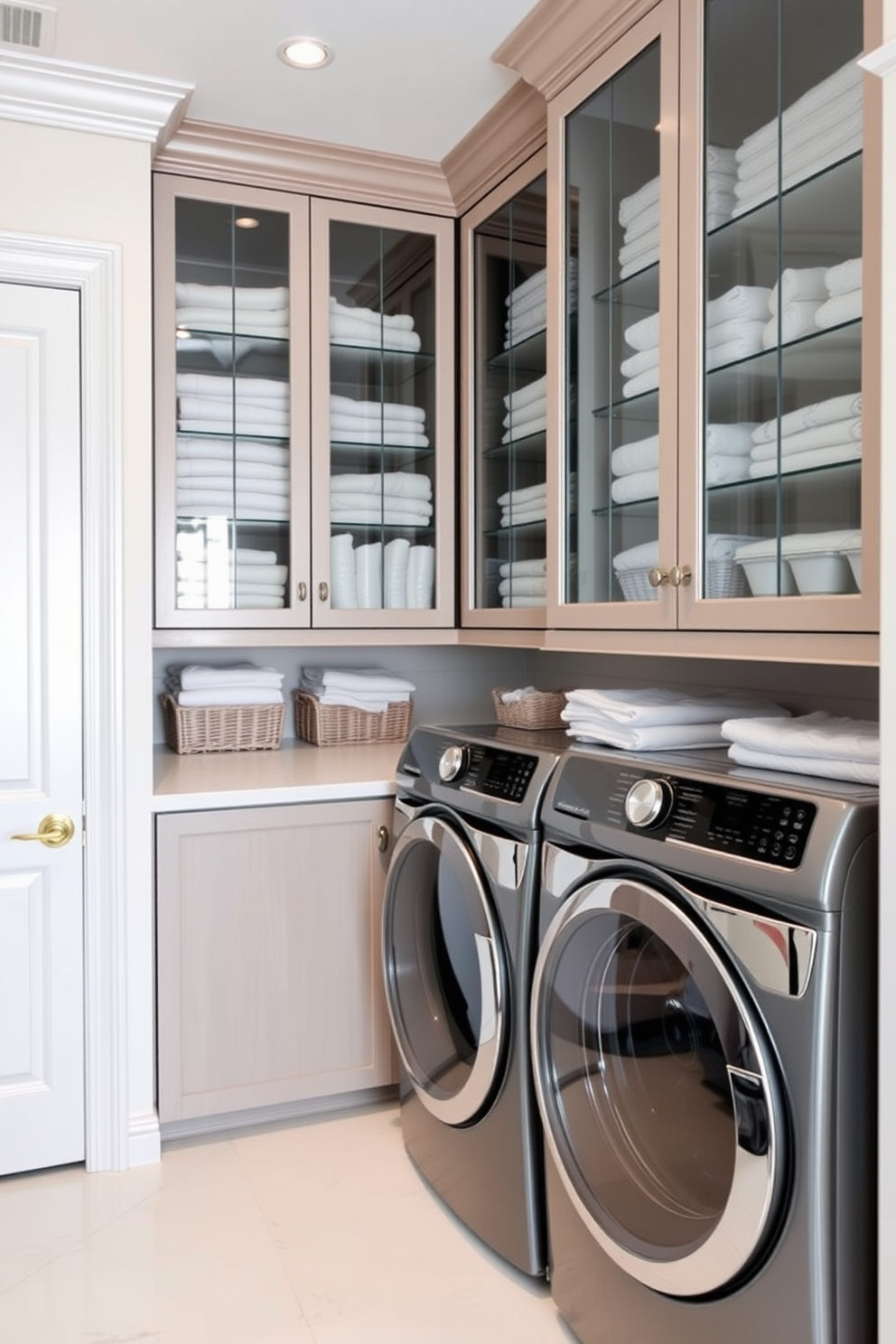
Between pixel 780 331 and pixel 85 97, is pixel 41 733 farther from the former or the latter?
pixel 780 331

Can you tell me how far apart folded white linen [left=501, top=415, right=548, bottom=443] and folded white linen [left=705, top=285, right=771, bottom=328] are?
68 cm

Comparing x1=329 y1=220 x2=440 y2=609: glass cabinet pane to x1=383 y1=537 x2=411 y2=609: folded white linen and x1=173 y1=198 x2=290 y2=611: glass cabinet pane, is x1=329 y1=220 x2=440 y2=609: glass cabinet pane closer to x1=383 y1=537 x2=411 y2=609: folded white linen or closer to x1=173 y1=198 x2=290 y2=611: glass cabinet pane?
x1=383 y1=537 x2=411 y2=609: folded white linen

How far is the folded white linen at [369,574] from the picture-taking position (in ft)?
9.39

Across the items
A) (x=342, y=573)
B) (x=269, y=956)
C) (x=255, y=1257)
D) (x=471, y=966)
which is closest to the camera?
(x=255, y=1257)

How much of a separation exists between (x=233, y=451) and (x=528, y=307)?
0.84m

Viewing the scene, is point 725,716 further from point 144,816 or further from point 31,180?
point 31,180

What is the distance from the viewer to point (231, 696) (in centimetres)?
290

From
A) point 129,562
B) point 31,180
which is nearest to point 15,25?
point 31,180

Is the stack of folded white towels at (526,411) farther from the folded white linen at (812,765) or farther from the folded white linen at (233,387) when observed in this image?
the folded white linen at (812,765)

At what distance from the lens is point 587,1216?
5.44 feet

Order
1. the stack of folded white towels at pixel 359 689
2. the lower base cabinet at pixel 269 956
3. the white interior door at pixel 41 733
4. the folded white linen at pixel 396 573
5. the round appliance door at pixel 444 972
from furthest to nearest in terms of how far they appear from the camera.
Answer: the stack of folded white towels at pixel 359 689 < the folded white linen at pixel 396 573 < the lower base cabinet at pixel 269 956 < the white interior door at pixel 41 733 < the round appliance door at pixel 444 972

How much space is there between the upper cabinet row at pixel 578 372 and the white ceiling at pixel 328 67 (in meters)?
0.20

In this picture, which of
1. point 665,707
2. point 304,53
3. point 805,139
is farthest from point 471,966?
point 304,53

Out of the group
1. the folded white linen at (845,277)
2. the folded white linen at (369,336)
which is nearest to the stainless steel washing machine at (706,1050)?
the folded white linen at (845,277)
